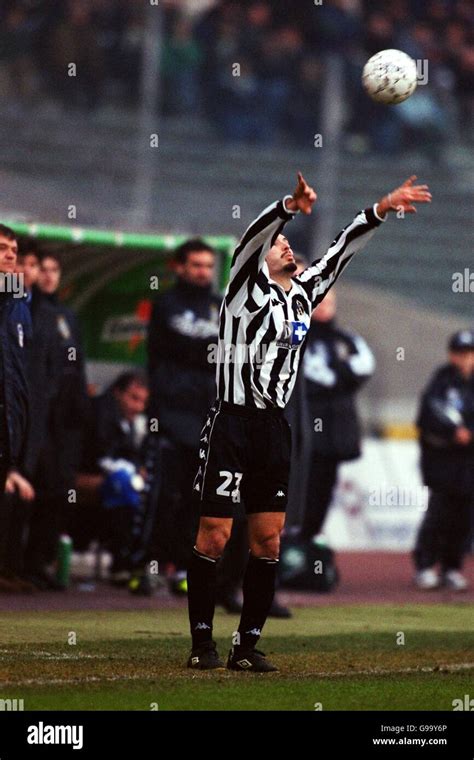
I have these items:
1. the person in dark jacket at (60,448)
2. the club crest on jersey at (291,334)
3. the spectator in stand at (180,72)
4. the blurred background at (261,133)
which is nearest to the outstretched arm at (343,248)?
the club crest on jersey at (291,334)

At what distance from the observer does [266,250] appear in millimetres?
8078

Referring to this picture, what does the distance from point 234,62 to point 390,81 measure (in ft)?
44.2

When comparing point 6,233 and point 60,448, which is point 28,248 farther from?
point 6,233

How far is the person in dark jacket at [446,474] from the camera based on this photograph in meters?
14.4

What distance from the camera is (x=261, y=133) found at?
2192 centimetres

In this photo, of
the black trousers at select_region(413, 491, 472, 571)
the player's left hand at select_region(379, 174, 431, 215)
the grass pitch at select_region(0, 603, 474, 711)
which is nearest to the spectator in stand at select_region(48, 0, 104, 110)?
the black trousers at select_region(413, 491, 472, 571)

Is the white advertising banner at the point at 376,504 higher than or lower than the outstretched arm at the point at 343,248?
lower

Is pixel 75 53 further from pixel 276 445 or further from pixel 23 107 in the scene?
pixel 276 445

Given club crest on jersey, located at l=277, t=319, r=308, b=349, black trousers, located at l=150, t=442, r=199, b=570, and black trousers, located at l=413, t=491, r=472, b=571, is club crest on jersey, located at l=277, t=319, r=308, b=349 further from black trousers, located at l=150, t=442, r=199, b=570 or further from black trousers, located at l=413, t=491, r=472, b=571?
black trousers, located at l=413, t=491, r=472, b=571

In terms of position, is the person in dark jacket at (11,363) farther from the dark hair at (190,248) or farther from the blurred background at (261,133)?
the blurred background at (261,133)

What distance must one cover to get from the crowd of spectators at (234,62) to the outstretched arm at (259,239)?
13.0 m

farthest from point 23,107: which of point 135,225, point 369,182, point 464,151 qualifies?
point 135,225
